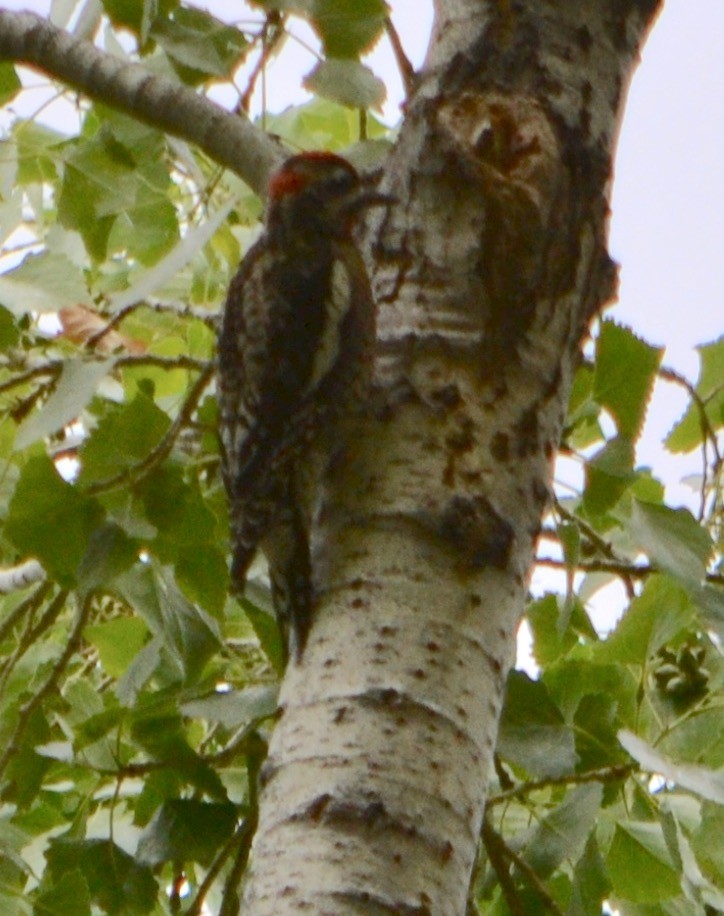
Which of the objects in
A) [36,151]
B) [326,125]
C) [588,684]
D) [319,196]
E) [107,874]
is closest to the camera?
[588,684]

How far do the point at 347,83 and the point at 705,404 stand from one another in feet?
2.37

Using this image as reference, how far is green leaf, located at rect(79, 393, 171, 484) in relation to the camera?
1804 mm

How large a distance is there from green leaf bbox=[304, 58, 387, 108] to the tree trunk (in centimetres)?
11

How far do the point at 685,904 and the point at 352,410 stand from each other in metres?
0.86

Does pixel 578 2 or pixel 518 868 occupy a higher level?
pixel 578 2

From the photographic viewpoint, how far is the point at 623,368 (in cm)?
176

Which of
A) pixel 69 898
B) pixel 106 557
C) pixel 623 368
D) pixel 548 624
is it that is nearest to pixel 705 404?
pixel 623 368

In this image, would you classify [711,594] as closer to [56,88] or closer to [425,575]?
[425,575]

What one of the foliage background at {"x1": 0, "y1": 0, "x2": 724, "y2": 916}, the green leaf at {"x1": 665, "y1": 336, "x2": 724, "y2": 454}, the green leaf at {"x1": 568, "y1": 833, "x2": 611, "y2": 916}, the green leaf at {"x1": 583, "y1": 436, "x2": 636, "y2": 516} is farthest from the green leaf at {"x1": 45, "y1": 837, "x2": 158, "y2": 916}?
the green leaf at {"x1": 665, "y1": 336, "x2": 724, "y2": 454}

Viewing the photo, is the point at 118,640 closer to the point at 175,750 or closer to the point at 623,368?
the point at 175,750

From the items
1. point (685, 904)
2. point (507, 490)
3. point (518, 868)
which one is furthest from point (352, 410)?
point (685, 904)

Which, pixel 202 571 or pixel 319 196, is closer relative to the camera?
pixel 202 571

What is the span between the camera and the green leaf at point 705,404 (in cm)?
206

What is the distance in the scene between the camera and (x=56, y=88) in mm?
2246
